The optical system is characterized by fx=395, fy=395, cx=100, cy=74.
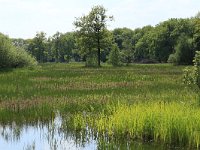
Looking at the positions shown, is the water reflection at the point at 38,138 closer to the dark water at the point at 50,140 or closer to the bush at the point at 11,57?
A: the dark water at the point at 50,140

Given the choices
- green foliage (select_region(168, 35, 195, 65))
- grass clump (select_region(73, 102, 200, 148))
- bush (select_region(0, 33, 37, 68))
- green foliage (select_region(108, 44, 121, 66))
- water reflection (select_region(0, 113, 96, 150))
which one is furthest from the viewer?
green foliage (select_region(168, 35, 195, 65))

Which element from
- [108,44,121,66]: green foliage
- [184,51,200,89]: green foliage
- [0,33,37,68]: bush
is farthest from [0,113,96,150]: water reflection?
[108,44,121,66]: green foliage

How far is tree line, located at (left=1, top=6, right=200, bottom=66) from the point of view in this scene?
88.0 meters

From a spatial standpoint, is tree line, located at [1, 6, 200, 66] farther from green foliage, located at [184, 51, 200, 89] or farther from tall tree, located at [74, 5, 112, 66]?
green foliage, located at [184, 51, 200, 89]

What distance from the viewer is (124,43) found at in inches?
5084

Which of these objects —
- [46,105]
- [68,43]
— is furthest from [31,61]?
[68,43]

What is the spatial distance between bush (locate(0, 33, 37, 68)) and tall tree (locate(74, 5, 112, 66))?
29309mm

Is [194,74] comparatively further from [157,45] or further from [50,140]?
[157,45]

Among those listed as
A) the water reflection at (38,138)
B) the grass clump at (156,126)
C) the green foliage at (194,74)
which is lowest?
the water reflection at (38,138)

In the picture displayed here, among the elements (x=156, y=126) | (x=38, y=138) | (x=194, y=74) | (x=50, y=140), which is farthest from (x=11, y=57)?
(x=156, y=126)

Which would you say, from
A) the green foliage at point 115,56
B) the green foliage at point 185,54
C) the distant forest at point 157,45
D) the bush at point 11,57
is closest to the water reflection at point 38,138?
the bush at point 11,57

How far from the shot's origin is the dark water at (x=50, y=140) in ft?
38.8

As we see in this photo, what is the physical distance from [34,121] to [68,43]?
6487 inches

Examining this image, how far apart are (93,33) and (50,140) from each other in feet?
250
